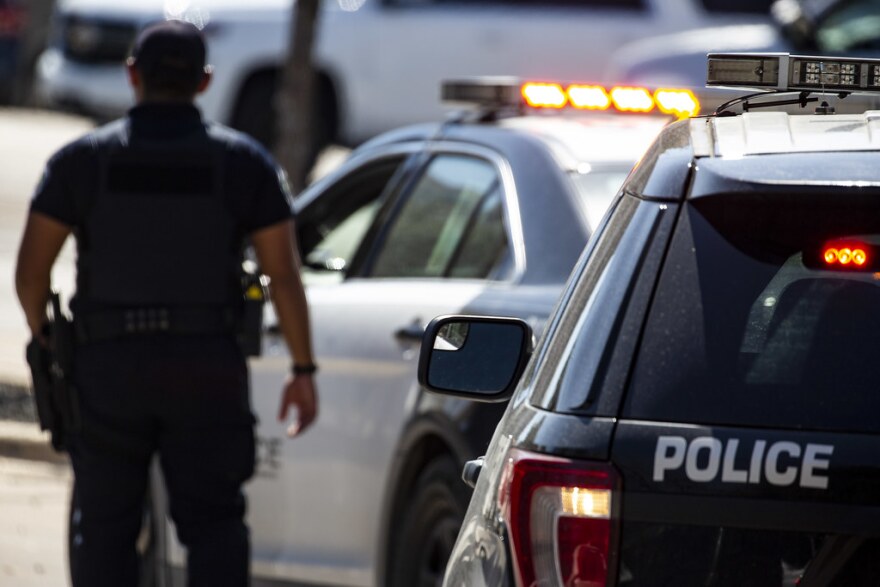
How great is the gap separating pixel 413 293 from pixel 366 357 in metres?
0.24

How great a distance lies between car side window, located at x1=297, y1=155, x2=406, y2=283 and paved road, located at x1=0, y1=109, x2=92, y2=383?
332 cm

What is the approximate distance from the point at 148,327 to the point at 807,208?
2634 millimetres

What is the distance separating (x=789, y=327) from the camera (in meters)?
2.61

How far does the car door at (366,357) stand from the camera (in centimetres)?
520

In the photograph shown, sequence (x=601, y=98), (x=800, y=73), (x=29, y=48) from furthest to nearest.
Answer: (x=29, y=48), (x=601, y=98), (x=800, y=73)

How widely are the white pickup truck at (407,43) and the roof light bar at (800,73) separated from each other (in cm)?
975

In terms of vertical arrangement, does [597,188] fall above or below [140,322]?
above

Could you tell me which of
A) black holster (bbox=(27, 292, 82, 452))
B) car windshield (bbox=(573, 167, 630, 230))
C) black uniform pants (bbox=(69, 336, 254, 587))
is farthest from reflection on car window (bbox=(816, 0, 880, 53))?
black holster (bbox=(27, 292, 82, 452))

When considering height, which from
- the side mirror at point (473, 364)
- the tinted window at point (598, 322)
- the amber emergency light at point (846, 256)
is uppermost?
the amber emergency light at point (846, 256)

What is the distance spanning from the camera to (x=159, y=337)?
491 cm

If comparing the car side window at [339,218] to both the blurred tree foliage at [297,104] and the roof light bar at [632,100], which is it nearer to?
the roof light bar at [632,100]

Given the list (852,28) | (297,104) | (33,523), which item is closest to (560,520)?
(33,523)

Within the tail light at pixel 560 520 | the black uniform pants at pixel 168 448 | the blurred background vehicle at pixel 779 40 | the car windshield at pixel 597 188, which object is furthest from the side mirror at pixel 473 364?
the blurred background vehicle at pixel 779 40

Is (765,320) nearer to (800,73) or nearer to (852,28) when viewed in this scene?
(800,73)
